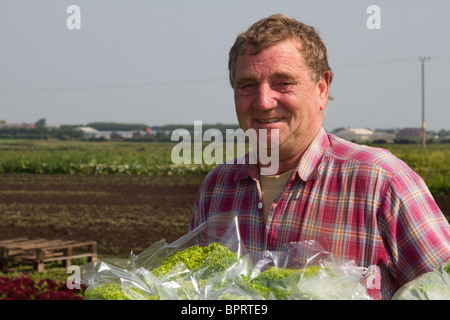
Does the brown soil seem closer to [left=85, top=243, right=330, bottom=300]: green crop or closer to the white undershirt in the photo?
the white undershirt

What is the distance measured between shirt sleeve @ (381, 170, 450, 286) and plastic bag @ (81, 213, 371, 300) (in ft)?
1.77

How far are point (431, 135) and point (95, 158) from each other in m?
59.3

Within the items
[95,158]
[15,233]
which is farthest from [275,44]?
[95,158]

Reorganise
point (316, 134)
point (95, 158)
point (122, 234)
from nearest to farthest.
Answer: point (316, 134), point (122, 234), point (95, 158)

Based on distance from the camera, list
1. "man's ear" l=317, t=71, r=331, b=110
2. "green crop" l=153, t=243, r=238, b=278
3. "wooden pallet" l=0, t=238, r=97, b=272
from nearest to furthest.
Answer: "green crop" l=153, t=243, r=238, b=278 < "man's ear" l=317, t=71, r=331, b=110 < "wooden pallet" l=0, t=238, r=97, b=272

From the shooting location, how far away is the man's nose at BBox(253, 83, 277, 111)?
2.18 meters

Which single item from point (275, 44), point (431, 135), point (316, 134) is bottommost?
point (431, 135)

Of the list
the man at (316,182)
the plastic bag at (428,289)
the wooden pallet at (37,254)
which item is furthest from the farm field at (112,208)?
the plastic bag at (428,289)

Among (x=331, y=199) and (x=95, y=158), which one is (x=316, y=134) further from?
(x=95, y=158)

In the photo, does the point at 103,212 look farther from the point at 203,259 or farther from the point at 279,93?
the point at 203,259

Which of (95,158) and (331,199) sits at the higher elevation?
(331,199)

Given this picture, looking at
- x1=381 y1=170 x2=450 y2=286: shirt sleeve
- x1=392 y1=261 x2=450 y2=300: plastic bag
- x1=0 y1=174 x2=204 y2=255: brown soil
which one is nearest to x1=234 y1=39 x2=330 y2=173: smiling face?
x1=381 y1=170 x2=450 y2=286: shirt sleeve
